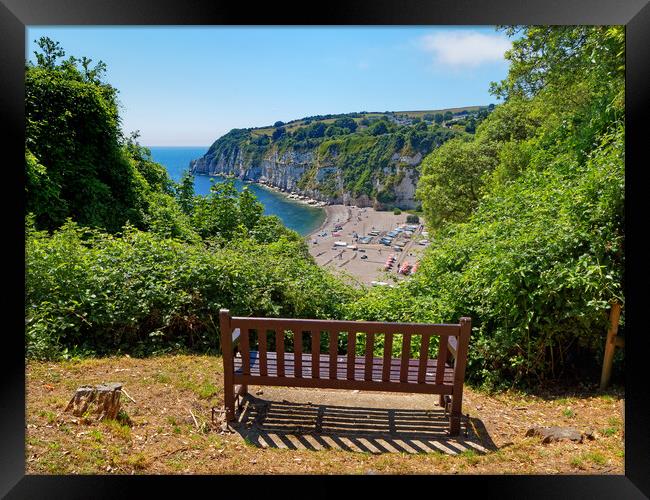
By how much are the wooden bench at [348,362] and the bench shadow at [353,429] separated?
0.15 m

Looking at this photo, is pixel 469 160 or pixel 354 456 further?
pixel 469 160

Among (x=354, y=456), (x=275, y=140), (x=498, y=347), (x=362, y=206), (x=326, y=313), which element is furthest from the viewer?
(x=362, y=206)

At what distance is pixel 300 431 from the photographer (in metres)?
3.54

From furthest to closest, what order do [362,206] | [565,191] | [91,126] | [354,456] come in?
[362,206], [91,126], [565,191], [354,456]

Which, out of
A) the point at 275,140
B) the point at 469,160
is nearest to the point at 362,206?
the point at 275,140

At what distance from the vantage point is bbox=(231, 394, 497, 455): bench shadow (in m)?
3.36

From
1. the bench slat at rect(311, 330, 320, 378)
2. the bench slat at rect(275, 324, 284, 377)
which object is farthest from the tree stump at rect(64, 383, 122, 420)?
the bench slat at rect(311, 330, 320, 378)

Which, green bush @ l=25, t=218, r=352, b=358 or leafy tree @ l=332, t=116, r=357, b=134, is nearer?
green bush @ l=25, t=218, r=352, b=358

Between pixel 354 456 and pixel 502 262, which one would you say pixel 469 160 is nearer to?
pixel 502 262

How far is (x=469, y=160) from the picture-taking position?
23844 mm

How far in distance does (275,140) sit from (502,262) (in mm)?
64048

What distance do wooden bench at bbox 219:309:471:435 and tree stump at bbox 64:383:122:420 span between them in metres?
0.74

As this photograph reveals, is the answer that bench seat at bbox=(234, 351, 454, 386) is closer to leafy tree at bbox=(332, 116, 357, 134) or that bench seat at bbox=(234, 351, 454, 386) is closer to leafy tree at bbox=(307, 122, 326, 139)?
leafy tree at bbox=(307, 122, 326, 139)
